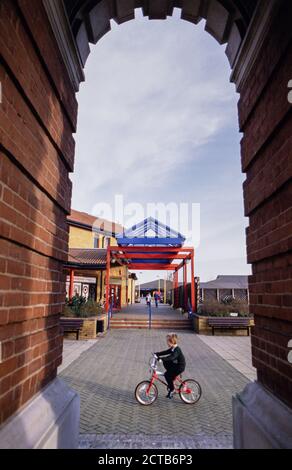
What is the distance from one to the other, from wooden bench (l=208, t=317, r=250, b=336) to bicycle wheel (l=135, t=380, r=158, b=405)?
9.46 m

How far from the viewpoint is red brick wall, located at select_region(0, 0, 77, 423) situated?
179 centimetres

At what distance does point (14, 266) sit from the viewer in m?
1.91

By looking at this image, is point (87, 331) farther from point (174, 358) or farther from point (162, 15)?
point (162, 15)

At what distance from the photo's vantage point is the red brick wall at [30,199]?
1.79 m

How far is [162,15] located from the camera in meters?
3.50

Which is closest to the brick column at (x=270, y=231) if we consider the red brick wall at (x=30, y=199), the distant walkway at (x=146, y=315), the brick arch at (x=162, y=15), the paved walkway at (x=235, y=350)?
the brick arch at (x=162, y=15)

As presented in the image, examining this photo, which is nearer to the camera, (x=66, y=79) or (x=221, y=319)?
(x=66, y=79)

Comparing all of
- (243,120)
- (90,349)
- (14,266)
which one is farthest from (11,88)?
(90,349)

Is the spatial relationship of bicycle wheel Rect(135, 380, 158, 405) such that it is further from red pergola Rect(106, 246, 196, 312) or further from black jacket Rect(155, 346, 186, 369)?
red pergola Rect(106, 246, 196, 312)

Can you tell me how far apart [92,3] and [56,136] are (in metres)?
1.58

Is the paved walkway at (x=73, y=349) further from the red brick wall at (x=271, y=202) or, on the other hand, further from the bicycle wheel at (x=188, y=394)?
the red brick wall at (x=271, y=202)

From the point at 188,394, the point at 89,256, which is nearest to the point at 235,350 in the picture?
the point at 188,394

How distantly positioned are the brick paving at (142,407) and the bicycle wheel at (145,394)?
11cm
